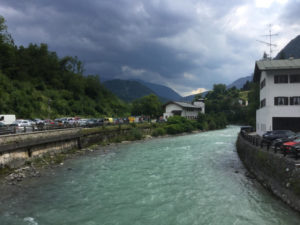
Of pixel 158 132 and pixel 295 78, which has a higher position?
pixel 295 78

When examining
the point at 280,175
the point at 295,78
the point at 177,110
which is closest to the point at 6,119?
the point at 280,175

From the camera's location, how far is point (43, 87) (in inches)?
2960

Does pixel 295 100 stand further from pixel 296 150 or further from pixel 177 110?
pixel 177 110

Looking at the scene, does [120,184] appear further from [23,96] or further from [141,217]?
[23,96]

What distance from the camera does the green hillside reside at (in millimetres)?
56234

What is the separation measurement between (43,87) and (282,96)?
67983 mm

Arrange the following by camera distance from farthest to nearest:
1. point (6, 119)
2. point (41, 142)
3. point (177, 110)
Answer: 1. point (177, 110)
2. point (6, 119)
3. point (41, 142)

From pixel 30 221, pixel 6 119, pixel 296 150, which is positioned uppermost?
pixel 6 119

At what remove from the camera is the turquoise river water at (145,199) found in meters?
12.9

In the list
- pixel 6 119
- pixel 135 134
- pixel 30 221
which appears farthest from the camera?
pixel 135 134

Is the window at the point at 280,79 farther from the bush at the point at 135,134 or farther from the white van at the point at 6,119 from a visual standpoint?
the white van at the point at 6,119

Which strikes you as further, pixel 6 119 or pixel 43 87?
pixel 43 87

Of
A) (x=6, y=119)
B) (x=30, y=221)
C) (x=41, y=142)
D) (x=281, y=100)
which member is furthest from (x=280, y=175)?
(x=6, y=119)

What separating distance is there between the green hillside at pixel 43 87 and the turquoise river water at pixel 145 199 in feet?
126
